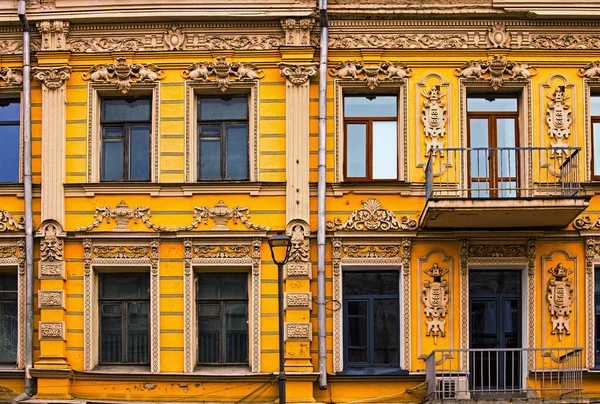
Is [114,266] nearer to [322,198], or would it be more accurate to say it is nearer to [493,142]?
[322,198]

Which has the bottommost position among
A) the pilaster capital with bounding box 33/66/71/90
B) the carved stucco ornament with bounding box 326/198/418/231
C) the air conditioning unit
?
the air conditioning unit

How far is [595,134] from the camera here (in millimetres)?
16734

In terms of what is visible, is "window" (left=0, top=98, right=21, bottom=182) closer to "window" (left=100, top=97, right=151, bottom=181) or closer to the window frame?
"window" (left=100, top=97, right=151, bottom=181)

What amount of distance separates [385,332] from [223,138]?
458 cm

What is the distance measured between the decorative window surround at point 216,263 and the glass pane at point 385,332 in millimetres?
2147

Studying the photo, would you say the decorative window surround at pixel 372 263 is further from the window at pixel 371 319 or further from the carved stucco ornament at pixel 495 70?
the carved stucco ornament at pixel 495 70

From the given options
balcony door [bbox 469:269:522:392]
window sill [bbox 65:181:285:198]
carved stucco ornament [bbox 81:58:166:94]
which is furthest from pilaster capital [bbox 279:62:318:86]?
balcony door [bbox 469:269:522:392]

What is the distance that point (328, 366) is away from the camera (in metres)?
16.0

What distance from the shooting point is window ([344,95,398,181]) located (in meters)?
16.7

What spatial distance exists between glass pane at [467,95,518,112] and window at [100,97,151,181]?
5.97 meters

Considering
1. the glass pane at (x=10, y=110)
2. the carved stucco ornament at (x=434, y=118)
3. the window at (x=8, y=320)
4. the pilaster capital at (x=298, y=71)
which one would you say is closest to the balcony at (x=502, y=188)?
A: the carved stucco ornament at (x=434, y=118)

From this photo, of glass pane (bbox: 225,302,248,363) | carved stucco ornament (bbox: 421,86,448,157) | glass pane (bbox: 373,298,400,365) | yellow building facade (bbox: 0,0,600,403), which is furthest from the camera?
carved stucco ornament (bbox: 421,86,448,157)

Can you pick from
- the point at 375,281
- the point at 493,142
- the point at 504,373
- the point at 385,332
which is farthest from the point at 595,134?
the point at 385,332

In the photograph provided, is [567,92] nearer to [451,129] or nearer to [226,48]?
[451,129]
